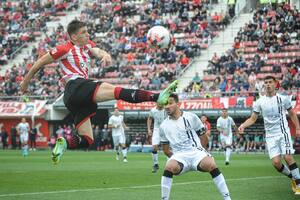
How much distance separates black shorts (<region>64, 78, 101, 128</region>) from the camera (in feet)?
41.3

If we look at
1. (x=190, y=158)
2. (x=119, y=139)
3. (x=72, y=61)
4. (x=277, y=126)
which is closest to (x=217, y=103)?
(x=119, y=139)

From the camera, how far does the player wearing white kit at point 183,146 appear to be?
12.6 m

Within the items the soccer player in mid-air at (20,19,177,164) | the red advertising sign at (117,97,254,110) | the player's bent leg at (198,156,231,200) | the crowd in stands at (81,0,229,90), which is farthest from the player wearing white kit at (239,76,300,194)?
the crowd in stands at (81,0,229,90)

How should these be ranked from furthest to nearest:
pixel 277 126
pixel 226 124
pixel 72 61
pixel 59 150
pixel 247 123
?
pixel 226 124 → pixel 277 126 → pixel 247 123 → pixel 72 61 → pixel 59 150

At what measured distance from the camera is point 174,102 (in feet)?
41.7

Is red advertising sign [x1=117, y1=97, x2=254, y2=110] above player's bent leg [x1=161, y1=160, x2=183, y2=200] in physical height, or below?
below

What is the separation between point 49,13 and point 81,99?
48.8 metres

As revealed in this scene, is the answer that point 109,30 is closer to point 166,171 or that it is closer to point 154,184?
point 154,184

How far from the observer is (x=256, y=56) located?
142 ft

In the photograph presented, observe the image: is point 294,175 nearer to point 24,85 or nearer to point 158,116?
point 24,85

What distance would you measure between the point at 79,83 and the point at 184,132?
204 centimetres

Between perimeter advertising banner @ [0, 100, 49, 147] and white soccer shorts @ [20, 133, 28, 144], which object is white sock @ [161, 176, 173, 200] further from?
perimeter advertising banner @ [0, 100, 49, 147]

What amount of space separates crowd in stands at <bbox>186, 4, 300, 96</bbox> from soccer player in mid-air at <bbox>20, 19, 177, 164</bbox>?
2805 centimetres

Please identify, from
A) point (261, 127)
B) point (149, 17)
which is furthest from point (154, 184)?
point (149, 17)
